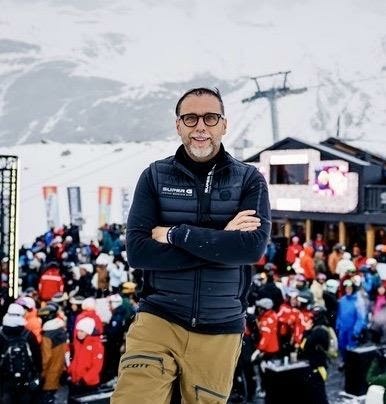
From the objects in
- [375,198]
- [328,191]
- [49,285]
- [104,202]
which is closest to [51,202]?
[104,202]

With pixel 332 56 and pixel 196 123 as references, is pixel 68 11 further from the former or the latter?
pixel 196 123

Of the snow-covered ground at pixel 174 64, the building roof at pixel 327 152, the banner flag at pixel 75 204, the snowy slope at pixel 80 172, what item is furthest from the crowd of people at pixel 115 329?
the snow-covered ground at pixel 174 64

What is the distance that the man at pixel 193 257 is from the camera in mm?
2172

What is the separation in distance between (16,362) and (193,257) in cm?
431

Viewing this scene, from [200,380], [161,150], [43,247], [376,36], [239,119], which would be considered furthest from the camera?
[376,36]

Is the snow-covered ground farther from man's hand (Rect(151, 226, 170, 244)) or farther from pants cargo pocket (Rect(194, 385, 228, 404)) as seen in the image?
pants cargo pocket (Rect(194, 385, 228, 404))

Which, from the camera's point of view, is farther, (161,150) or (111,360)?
(161,150)

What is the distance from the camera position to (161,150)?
52.0m

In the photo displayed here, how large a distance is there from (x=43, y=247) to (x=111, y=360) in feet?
29.3

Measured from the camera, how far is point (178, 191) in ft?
7.57

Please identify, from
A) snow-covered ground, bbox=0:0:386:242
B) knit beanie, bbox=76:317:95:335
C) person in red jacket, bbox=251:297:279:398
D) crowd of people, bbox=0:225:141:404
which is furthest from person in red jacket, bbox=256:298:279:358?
snow-covered ground, bbox=0:0:386:242

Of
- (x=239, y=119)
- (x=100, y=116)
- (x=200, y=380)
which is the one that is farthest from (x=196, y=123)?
(x=100, y=116)

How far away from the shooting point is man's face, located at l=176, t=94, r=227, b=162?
2.30 meters

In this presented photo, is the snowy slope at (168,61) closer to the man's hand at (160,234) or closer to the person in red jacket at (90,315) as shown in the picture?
the person in red jacket at (90,315)
